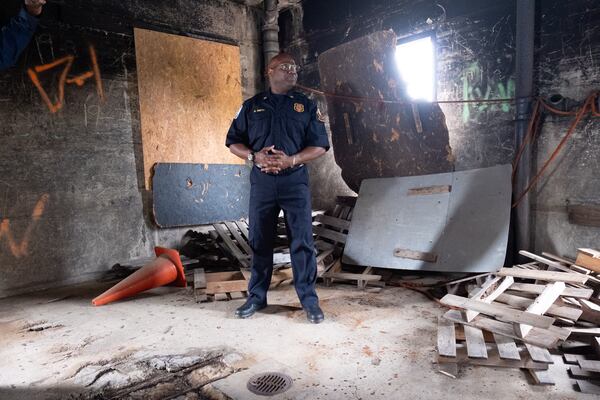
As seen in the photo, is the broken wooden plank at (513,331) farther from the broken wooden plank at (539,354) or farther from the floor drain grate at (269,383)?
the floor drain grate at (269,383)

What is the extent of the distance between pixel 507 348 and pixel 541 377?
0.79 ft

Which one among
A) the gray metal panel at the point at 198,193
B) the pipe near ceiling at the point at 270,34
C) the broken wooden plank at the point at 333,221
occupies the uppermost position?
the pipe near ceiling at the point at 270,34

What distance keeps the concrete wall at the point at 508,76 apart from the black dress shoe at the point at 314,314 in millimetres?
2351

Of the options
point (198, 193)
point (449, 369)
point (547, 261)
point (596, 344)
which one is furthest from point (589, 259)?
point (198, 193)

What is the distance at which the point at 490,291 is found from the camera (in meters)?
3.08

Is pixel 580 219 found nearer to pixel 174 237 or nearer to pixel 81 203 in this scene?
pixel 174 237

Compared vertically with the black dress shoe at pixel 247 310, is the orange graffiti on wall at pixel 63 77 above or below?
above

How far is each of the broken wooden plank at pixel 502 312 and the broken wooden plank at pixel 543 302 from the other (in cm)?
5

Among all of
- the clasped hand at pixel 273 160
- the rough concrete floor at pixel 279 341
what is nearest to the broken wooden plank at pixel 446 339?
the rough concrete floor at pixel 279 341

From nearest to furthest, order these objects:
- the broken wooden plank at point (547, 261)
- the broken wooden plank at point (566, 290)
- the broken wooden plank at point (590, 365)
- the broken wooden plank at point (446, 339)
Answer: the broken wooden plank at point (590, 365) → the broken wooden plank at point (446, 339) → the broken wooden plank at point (566, 290) → the broken wooden plank at point (547, 261)

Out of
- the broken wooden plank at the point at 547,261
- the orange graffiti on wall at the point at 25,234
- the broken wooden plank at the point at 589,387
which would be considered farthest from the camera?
the orange graffiti on wall at the point at 25,234

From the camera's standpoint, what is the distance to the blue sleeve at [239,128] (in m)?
3.18

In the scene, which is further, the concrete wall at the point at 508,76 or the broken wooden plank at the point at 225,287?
the broken wooden plank at the point at 225,287

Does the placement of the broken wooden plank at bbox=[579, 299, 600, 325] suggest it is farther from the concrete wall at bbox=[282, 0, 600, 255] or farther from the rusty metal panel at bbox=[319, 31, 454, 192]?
the rusty metal panel at bbox=[319, 31, 454, 192]
